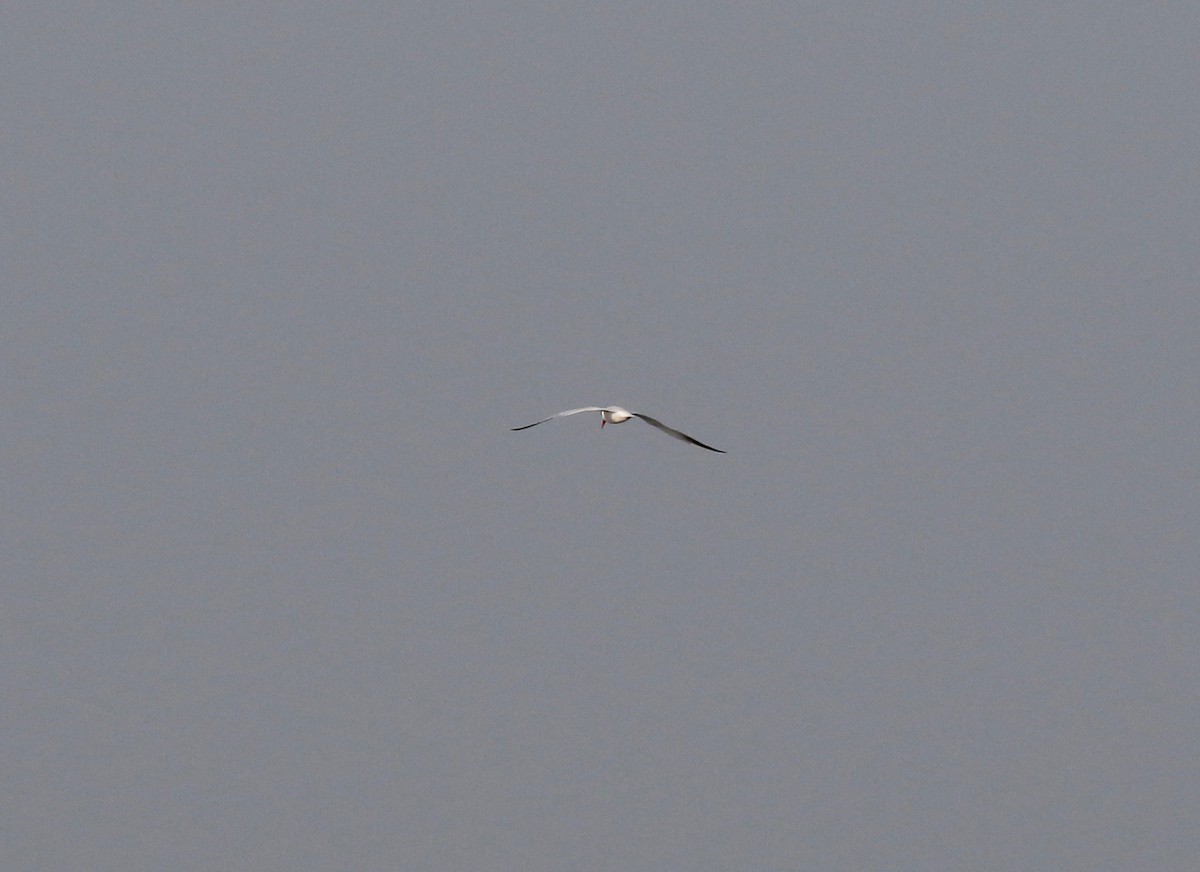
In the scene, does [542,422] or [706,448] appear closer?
[706,448]

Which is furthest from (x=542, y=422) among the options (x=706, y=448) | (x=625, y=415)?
(x=706, y=448)

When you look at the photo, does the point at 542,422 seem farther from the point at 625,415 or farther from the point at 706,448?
the point at 706,448

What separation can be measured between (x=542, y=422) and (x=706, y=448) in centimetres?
677

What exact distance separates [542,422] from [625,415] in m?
2.81

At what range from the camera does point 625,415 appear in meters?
62.7

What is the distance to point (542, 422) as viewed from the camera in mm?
61469

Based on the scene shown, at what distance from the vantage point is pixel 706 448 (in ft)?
186

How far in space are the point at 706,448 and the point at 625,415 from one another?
21.3ft

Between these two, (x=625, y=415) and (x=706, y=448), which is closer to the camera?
(x=706, y=448)
